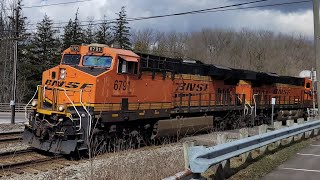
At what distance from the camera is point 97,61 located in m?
13.0

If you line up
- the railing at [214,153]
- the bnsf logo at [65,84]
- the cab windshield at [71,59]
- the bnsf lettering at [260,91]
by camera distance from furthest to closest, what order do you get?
1. the bnsf lettering at [260,91]
2. the cab windshield at [71,59]
3. the bnsf logo at [65,84]
4. the railing at [214,153]

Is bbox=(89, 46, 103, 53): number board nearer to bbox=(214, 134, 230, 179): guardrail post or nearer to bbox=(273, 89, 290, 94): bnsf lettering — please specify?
bbox=(214, 134, 230, 179): guardrail post

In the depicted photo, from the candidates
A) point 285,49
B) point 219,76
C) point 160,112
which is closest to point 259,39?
point 285,49

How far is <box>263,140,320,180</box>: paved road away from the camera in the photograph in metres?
7.91

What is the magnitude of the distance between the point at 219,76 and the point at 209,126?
9.63 feet

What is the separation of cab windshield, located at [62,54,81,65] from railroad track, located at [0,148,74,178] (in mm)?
3301

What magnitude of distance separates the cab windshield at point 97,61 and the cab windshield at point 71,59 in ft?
1.08

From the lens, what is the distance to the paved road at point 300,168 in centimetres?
791

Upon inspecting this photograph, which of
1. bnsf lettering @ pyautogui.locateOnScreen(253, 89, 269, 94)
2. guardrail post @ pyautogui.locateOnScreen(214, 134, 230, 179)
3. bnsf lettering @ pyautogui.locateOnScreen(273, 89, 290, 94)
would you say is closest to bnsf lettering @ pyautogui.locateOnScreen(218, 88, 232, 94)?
bnsf lettering @ pyautogui.locateOnScreen(253, 89, 269, 94)

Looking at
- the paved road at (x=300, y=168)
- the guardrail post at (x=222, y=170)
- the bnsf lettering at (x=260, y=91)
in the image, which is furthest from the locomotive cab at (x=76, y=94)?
the bnsf lettering at (x=260, y=91)

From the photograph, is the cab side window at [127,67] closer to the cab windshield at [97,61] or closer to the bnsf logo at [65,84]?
the cab windshield at [97,61]

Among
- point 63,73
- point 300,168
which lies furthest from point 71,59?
point 300,168

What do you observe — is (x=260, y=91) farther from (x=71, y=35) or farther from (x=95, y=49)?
(x=71, y=35)

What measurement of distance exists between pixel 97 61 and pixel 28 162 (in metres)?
4.06
